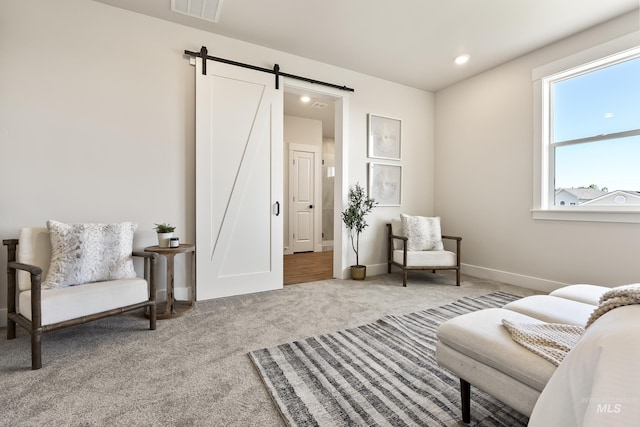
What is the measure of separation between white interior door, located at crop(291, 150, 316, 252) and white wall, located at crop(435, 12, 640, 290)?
268 cm

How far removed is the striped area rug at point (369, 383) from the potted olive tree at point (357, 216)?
1.56 m

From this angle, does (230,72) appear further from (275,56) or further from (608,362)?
(608,362)

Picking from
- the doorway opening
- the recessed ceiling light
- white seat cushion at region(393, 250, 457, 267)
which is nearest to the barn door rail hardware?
the recessed ceiling light

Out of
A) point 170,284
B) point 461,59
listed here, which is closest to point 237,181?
point 170,284

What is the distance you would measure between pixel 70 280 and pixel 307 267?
3120 millimetres

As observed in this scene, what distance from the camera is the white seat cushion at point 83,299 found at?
1.76 m

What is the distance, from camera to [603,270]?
284 cm

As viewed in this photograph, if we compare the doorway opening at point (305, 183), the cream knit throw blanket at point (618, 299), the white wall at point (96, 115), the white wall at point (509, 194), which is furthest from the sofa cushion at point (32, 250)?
the white wall at point (509, 194)

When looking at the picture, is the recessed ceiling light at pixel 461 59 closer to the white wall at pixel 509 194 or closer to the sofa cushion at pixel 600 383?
the white wall at pixel 509 194

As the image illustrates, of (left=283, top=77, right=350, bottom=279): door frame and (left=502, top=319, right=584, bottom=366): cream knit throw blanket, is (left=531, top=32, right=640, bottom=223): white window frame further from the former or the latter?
(left=502, top=319, right=584, bottom=366): cream knit throw blanket

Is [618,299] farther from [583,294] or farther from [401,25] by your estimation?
[401,25]

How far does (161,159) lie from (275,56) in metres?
1.77

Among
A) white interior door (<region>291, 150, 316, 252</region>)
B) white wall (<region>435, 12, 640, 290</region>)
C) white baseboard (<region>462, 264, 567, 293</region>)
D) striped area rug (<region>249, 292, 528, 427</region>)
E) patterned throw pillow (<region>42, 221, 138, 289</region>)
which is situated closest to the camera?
striped area rug (<region>249, 292, 528, 427</region>)

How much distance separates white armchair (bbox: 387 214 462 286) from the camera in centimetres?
354
